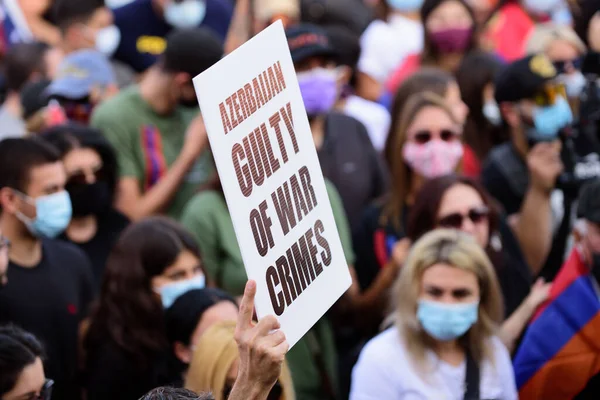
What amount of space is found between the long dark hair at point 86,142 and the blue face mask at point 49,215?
488 millimetres

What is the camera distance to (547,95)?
624 centimetres

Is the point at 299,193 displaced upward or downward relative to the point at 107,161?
upward

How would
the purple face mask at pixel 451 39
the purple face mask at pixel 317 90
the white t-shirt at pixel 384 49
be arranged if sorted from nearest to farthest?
the purple face mask at pixel 317 90
the purple face mask at pixel 451 39
the white t-shirt at pixel 384 49

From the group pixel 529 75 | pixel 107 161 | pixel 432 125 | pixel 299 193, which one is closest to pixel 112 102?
pixel 107 161

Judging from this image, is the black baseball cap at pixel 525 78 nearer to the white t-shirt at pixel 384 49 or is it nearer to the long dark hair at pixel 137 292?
the long dark hair at pixel 137 292

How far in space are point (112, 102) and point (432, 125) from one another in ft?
5.66

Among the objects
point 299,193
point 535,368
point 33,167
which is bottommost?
point 535,368

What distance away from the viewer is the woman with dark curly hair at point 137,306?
4.97 meters

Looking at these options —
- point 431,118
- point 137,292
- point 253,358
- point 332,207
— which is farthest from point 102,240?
point 253,358

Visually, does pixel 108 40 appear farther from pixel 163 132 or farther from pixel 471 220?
pixel 471 220

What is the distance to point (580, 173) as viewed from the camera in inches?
238

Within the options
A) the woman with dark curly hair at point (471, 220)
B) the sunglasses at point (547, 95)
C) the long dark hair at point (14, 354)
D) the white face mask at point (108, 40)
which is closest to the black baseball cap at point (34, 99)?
the white face mask at point (108, 40)

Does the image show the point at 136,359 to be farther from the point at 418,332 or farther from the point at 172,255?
the point at 418,332

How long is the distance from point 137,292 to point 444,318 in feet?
4.34
